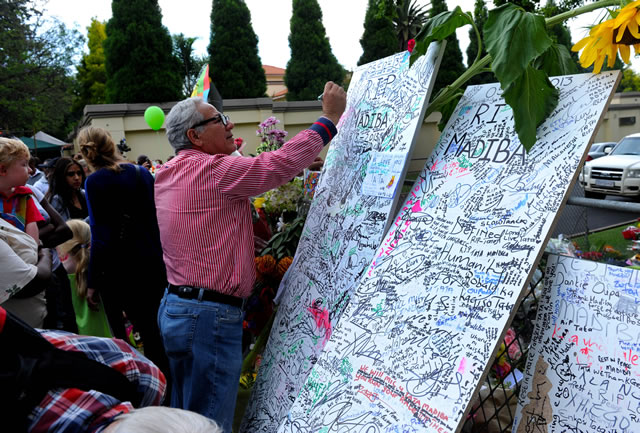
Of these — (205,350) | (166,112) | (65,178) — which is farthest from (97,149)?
(166,112)

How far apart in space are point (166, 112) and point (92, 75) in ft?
62.9

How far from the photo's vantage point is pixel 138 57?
57.7 ft

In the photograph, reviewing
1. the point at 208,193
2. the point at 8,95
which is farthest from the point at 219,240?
the point at 8,95

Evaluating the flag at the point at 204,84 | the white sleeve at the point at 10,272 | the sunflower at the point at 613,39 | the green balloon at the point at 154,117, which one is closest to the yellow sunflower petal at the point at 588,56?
the sunflower at the point at 613,39

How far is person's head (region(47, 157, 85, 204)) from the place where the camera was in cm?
489

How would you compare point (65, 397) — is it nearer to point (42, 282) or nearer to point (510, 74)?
point (510, 74)

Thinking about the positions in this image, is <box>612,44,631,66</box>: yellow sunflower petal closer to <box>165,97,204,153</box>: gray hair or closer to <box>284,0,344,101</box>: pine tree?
<box>165,97,204,153</box>: gray hair

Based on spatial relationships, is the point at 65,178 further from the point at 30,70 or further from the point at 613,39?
the point at 30,70

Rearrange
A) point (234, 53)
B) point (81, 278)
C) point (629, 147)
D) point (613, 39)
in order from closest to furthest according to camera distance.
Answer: point (613, 39) < point (81, 278) < point (629, 147) < point (234, 53)

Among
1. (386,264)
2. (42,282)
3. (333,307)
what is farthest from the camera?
(42,282)

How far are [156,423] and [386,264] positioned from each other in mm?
1136

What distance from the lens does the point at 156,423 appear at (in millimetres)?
922

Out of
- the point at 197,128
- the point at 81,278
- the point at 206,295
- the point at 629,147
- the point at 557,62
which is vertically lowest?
the point at 629,147

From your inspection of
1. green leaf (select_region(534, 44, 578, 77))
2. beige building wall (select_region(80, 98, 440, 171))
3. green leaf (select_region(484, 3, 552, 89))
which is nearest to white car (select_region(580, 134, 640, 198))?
beige building wall (select_region(80, 98, 440, 171))
